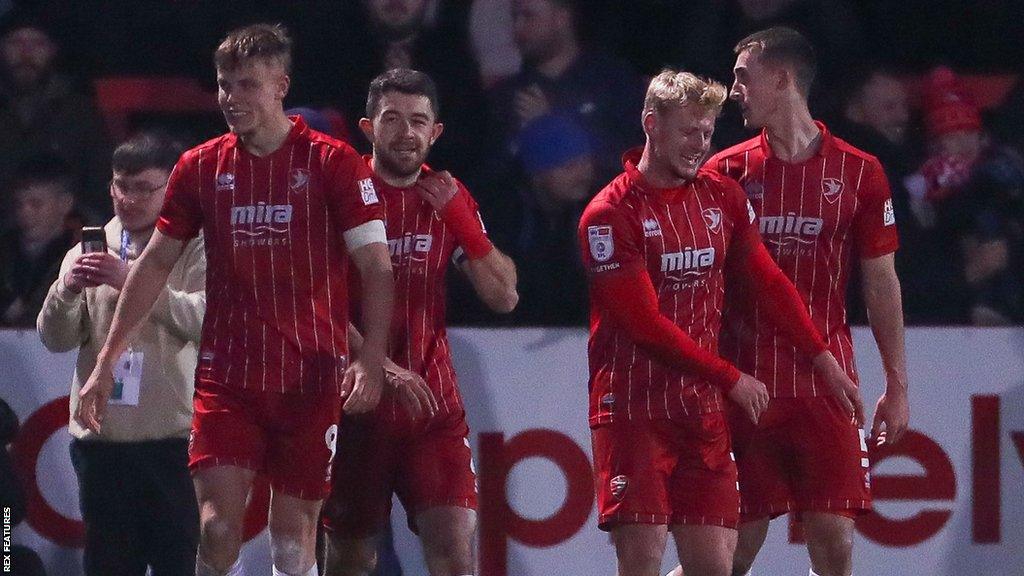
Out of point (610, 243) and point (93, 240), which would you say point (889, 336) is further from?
point (93, 240)

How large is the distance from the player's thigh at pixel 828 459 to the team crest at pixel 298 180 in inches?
64.5

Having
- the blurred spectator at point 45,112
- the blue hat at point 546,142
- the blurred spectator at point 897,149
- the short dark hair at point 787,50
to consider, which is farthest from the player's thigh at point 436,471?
the blurred spectator at point 897,149

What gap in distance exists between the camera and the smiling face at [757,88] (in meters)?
5.83

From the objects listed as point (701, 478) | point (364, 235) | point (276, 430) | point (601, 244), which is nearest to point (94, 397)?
point (276, 430)

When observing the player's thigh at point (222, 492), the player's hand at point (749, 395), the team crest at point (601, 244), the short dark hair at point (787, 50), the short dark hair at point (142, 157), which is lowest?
the player's thigh at point (222, 492)

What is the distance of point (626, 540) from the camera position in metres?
5.36

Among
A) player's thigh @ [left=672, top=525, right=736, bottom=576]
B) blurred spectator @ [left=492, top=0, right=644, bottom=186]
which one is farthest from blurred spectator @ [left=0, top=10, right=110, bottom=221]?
player's thigh @ [left=672, top=525, right=736, bottom=576]

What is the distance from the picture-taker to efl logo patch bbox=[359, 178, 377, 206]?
5.21 m

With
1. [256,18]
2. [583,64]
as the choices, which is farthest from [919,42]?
[256,18]

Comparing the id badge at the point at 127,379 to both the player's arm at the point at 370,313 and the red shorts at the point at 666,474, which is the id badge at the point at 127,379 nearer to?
the player's arm at the point at 370,313

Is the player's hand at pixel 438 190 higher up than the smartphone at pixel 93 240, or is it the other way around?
the player's hand at pixel 438 190

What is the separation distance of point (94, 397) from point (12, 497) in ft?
5.82

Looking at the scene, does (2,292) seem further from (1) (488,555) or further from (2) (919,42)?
(2) (919,42)

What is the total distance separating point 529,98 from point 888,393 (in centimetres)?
211
